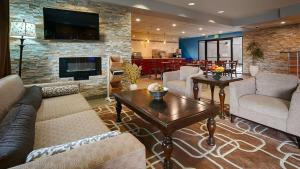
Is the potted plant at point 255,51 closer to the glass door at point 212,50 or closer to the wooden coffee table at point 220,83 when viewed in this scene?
the glass door at point 212,50

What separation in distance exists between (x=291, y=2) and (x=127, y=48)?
5336 mm

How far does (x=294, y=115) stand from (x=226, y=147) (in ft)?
2.78

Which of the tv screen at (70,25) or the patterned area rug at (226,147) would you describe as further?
the tv screen at (70,25)

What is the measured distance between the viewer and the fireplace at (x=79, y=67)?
424 centimetres

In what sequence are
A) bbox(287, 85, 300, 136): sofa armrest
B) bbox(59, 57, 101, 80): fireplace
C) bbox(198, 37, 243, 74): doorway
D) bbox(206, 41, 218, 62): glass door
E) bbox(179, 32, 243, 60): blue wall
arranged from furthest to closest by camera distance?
bbox(179, 32, 243, 60): blue wall, bbox(206, 41, 218, 62): glass door, bbox(198, 37, 243, 74): doorway, bbox(59, 57, 101, 80): fireplace, bbox(287, 85, 300, 136): sofa armrest

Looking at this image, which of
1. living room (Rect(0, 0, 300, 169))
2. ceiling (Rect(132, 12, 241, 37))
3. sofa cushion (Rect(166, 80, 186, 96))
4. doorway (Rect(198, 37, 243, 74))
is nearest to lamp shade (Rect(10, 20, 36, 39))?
living room (Rect(0, 0, 300, 169))

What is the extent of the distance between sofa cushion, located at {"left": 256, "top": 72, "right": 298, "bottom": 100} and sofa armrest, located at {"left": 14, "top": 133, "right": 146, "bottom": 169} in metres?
2.59

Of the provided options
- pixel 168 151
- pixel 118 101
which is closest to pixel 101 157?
pixel 168 151

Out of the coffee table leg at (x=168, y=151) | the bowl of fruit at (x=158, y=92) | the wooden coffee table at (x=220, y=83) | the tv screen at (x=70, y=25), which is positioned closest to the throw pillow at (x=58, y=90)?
the bowl of fruit at (x=158, y=92)

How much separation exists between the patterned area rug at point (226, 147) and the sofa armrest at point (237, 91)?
0.95ft

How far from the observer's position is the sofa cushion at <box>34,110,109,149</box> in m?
1.44

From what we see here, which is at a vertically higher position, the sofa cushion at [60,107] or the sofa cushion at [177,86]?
the sofa cushion at [177,86]

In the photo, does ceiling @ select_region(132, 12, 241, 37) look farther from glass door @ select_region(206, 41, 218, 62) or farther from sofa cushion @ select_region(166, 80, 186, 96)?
sofa cushion @ select_region(166, 80, 186, 96)

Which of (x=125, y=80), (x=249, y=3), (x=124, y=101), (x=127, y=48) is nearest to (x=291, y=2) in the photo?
(x=249, y=3)
